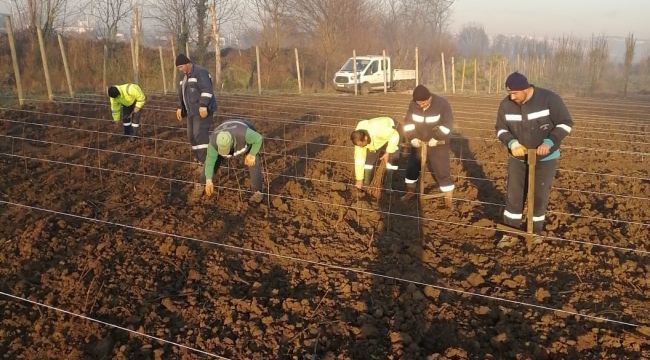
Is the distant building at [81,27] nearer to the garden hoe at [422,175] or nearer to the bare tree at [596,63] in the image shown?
the garden hoe at [422,175]

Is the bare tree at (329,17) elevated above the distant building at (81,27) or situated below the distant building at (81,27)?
above

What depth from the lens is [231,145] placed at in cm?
492

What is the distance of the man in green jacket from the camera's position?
17.0 feet

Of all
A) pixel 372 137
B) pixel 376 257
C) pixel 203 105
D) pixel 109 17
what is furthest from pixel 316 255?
pixel 109 17

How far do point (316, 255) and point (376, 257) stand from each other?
490 millimetres

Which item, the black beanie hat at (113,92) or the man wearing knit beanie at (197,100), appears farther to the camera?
the black beanie hat at (113,92)

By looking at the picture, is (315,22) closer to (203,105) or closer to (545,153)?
(203,105)

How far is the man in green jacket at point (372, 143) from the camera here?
Result: 517 centimetres

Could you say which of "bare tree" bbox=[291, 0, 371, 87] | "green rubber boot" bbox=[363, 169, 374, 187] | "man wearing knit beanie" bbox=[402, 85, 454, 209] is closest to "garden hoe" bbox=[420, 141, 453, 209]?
"man wearing knit beanie" bbox=[402, 85, 454, 209]

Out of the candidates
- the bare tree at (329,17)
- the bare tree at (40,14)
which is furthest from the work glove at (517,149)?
the bare tree at (329,17)

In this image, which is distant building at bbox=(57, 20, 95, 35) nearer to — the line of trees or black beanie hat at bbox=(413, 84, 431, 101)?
the line of trees

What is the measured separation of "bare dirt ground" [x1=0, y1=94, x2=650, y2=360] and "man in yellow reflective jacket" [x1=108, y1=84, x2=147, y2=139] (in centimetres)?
116

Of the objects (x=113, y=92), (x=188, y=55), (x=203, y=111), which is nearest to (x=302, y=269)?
(x=203, y=111)

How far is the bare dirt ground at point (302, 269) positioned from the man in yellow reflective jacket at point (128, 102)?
116 centimetres
